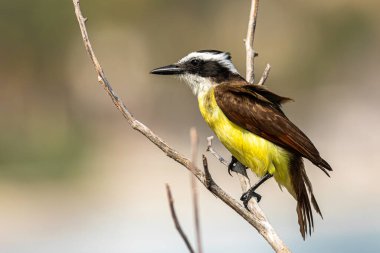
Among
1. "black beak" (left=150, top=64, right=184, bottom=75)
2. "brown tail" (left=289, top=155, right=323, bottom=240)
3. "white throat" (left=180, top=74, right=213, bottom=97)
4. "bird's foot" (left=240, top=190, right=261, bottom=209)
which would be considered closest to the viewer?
"bird's foot" (left=240, top=190, right=261, bottom=209)

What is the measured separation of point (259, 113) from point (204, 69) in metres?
0.63

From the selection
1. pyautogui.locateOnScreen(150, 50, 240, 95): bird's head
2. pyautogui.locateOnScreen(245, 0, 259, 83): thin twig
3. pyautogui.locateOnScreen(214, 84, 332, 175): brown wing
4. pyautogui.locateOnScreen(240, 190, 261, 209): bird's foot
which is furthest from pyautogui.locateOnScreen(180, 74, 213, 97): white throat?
pyautogui.locateOnScreen(240, 190, 261, 209): bird's foot

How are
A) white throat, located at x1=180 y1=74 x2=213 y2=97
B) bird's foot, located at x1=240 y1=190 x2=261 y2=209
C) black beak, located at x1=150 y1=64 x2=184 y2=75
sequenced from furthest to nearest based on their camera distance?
white throat, located at x1=180 y1=74 x2=213 y2=97
black beak, located at x1=150 y1=64 x2=184 y2=75
bird's foot, located at x1=240 y1=190 x2=261 y2=209

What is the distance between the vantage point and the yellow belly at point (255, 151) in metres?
6.58

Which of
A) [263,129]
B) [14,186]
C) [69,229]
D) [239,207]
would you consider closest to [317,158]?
[263,129]

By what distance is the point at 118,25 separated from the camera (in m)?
19.7

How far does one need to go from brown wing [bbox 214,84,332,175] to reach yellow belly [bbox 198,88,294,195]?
0.04m

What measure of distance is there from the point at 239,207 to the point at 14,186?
43.9 ft

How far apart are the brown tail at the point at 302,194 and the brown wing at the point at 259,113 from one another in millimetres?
97

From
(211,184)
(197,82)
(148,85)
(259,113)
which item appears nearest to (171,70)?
(197,82)

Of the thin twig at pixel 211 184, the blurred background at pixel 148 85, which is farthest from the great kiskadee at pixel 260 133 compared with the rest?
the blurred background at pixel 148 85

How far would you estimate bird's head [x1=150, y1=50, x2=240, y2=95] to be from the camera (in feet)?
23.4

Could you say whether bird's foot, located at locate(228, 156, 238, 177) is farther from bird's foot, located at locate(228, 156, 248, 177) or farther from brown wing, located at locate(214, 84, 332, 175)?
brown wing, located at locate(214, 84, 332, 175)

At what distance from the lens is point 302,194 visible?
6.36m
